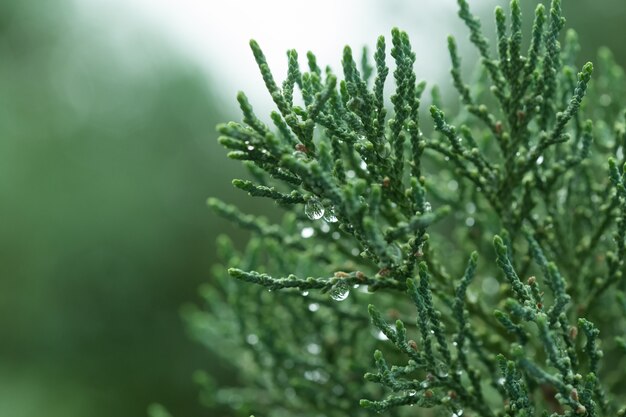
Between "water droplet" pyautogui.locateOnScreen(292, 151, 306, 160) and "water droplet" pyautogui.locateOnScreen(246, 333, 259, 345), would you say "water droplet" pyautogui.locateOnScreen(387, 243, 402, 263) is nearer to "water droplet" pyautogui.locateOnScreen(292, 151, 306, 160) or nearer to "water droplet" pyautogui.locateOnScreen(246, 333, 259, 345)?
"water droplet" pyautogui.locateOnScreen(292, 151, 306, 160)

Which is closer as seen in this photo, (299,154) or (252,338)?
(299,154)

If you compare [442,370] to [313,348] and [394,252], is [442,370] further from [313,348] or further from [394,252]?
[313,348]

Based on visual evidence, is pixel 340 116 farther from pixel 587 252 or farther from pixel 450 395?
pixel 587 252

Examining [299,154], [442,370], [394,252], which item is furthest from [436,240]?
[299,154]

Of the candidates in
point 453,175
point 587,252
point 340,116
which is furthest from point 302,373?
point 340,116

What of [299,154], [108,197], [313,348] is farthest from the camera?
[108,197]

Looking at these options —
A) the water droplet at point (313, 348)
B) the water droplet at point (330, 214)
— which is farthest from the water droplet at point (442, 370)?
the water droplet at point (313, 348)

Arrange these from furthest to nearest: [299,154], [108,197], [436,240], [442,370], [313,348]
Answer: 1. [108,197]
2. [436,240]
3. [313,348]
4. [442,370]
5. [299,154]

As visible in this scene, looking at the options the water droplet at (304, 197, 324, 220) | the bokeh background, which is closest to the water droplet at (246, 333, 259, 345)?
the water droplet at (304, 197, 324, 220)
